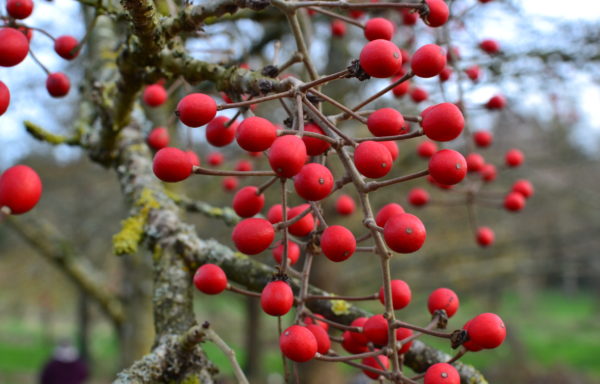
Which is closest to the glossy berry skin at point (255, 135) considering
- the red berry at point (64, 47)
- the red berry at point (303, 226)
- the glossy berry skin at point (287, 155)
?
the glossy berry skin at point (287, 155)

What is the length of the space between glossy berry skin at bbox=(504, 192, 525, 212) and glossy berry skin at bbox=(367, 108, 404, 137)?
1778 millimetres

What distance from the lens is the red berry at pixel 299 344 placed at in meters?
1.12

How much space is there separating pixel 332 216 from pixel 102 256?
626 cm

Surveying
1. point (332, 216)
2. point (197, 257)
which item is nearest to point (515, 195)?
point (197, 257)

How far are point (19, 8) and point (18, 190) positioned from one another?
31.9 inches

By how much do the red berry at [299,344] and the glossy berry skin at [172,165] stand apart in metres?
0.43

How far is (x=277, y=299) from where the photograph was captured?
116 centimetres

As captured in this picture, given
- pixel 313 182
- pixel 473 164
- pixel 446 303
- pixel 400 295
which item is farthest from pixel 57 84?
pixel 473 164

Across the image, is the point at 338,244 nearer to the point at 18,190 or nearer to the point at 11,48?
the point at 18,190

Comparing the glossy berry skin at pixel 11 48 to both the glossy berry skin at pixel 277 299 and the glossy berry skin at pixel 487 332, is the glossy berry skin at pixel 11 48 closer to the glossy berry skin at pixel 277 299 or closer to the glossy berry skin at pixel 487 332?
the glossy berry skin at pixel 277 299

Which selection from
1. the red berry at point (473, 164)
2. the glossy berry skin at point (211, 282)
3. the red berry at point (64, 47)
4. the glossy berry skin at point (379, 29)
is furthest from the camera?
the red berry at point (473, 164)

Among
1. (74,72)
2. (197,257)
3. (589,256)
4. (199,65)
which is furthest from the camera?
(589,256)

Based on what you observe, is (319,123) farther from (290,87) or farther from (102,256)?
(102,256)

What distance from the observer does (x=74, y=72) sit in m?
6.16
